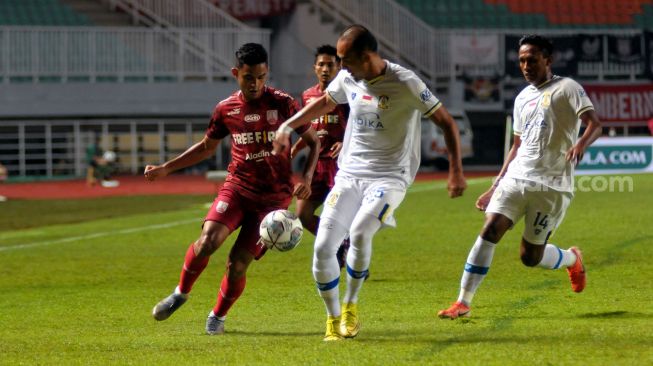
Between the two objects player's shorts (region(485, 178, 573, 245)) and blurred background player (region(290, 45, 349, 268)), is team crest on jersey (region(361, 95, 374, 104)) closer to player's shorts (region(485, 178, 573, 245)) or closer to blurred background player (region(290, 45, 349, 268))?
player's shorts (region(485, 178, 573, 245))

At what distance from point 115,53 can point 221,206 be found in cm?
3124

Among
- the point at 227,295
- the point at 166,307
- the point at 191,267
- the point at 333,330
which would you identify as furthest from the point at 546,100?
the point at 166,307

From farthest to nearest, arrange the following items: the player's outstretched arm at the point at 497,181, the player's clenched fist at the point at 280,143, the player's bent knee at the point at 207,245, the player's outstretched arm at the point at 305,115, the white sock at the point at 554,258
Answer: the white sock at the point at 554,258
the player's outstretched arm at the point at 497,181
the player's bent knee at the point at 207,245
the player's outstretched arm at the point at 305,115
the player's clenched fist at the point at 280,143

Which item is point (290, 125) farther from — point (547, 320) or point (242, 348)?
point (547, 320)

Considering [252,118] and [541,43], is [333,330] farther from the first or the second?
[541,43]

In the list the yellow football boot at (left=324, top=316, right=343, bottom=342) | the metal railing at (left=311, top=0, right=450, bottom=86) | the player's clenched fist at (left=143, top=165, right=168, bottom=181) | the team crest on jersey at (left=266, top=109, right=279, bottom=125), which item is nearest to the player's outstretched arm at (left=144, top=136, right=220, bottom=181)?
the player's clenched fist at (left=143, top=165, right=168, bottom=181)

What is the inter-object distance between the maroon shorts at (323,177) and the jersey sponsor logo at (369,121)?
422 centimetres

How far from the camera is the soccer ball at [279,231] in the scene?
8516mm

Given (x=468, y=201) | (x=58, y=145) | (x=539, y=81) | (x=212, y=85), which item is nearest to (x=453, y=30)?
(x=212, y=85)

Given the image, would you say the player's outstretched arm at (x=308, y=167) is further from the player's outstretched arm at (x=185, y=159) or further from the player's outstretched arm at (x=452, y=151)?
the player's outstretched arm at (x=452, y=151)

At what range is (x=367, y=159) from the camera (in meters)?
8.16

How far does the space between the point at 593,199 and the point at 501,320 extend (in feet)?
45.8

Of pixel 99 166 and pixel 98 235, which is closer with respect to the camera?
pixel 98 235

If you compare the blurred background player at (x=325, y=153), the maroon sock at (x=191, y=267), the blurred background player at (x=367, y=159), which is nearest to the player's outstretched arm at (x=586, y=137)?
the blurred background player at (x=367, y=159)
